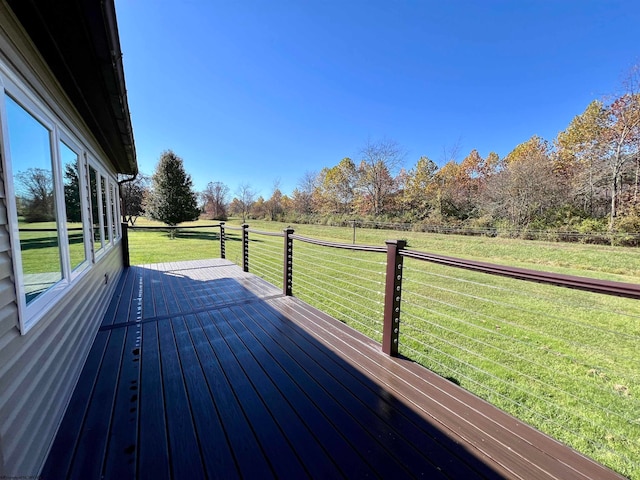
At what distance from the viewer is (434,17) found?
296 inches

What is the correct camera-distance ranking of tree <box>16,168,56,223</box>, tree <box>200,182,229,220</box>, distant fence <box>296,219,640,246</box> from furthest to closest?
tree <box>200,182,229,220</box>, distant fence <box>296,219,640,246</box>, tree <box>16,168,56,223</box>

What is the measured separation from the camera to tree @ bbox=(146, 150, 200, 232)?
16438 mm

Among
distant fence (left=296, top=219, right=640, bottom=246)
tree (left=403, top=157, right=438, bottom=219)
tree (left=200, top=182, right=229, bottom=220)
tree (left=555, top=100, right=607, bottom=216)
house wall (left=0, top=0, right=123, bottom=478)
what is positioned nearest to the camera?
house wall (left=0, top=0, right=123, bottom=478)

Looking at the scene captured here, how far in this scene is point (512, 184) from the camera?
13578mm

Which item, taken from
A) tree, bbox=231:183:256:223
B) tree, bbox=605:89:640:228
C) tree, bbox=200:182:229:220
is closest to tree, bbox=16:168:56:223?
tree, bbox=605:89:640:228

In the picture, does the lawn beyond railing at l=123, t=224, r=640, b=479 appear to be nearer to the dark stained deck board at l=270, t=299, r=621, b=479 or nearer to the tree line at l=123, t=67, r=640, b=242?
the dark stained deck board at l=270, t=299, r=621, b=479

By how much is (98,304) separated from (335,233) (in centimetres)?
1367

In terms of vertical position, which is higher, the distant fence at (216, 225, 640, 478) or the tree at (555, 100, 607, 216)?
the tree at (555, 100, 607, 216)

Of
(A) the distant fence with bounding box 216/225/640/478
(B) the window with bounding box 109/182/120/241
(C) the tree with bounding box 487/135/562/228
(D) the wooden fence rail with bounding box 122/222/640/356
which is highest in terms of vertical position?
(C) the tree with bounding box 487/135/562/228

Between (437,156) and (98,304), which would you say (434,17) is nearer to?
(98,304)

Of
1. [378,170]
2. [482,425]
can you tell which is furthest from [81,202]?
[378,170]

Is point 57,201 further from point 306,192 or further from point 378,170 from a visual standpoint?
point 306,192

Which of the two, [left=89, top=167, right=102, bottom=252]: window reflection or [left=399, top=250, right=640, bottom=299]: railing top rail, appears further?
[left=89, top=167, right=102, bottom=252]: window reflection

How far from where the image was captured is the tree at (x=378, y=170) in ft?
69.5
